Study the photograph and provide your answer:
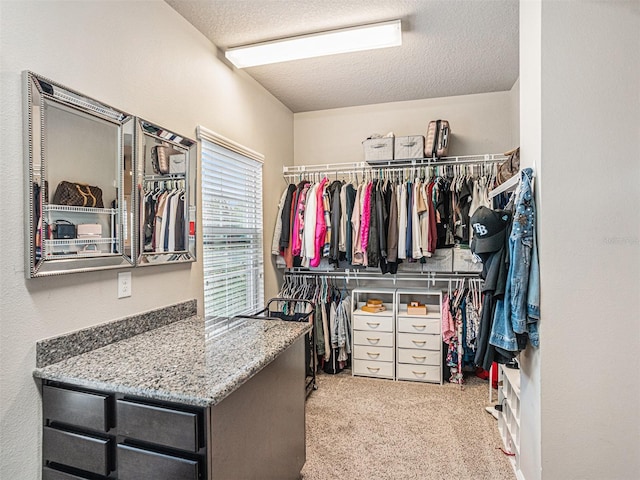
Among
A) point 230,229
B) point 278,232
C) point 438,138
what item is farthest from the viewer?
point 278,232

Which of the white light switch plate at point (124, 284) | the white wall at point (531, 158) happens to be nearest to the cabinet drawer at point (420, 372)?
the white wall at point (531, 158)

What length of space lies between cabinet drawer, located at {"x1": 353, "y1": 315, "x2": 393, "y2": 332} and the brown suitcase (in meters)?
1.62

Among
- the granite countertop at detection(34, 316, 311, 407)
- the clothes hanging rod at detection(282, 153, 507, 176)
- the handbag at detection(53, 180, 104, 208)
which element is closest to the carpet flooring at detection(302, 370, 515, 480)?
the granite countertop at detection(34, 316, 311, 407)

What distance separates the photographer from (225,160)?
286cm

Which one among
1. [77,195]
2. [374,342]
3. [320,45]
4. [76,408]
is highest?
[320,45]

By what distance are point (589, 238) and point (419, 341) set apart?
2018 mm

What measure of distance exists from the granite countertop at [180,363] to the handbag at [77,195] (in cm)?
65

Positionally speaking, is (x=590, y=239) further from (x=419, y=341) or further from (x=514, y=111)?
(x=514, y=111)

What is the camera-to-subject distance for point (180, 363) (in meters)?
1.45

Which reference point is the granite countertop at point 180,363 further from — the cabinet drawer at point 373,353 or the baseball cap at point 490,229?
the cabinet drawer at point 373,353

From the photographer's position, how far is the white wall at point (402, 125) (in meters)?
3.69

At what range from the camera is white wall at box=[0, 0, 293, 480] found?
4.47ft

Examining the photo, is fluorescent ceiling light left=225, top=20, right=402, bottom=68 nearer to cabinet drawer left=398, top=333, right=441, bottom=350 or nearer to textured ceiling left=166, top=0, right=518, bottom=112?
textured ceiling left=166, top=0, right=518, bottom=112

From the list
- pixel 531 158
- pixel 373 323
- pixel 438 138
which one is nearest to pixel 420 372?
pixel 373 323
